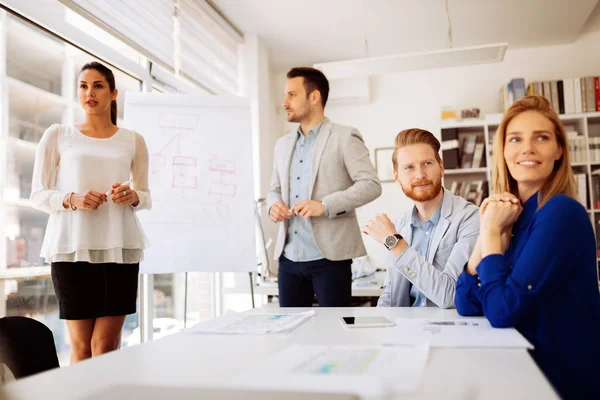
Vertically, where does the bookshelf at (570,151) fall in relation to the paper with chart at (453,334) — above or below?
above

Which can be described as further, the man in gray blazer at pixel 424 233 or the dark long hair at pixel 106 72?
the dark long hair at pixel 106 72

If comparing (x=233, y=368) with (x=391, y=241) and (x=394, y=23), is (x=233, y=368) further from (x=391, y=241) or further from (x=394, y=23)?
(x=394, y=23)

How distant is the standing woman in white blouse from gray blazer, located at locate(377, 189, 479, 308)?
3.42 feet

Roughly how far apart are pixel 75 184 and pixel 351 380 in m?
1.63

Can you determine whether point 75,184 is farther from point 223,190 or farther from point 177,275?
point 177,275

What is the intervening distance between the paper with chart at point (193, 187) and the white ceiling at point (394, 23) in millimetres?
1748

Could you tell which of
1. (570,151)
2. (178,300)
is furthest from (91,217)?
(570,151)

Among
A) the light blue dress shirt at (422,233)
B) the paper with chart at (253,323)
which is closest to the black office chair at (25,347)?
the paper with chart at (253,323)

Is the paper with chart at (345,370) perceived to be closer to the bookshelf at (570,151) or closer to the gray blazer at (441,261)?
the gray blazer at (441,261)

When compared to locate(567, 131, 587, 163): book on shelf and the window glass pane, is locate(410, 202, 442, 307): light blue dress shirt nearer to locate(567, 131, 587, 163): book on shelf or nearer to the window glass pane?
the window glass pane

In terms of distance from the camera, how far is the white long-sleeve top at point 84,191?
1887 mm

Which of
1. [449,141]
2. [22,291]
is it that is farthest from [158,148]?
[449,141]

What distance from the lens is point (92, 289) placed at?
6.33ft

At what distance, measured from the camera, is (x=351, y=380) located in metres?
0.65
